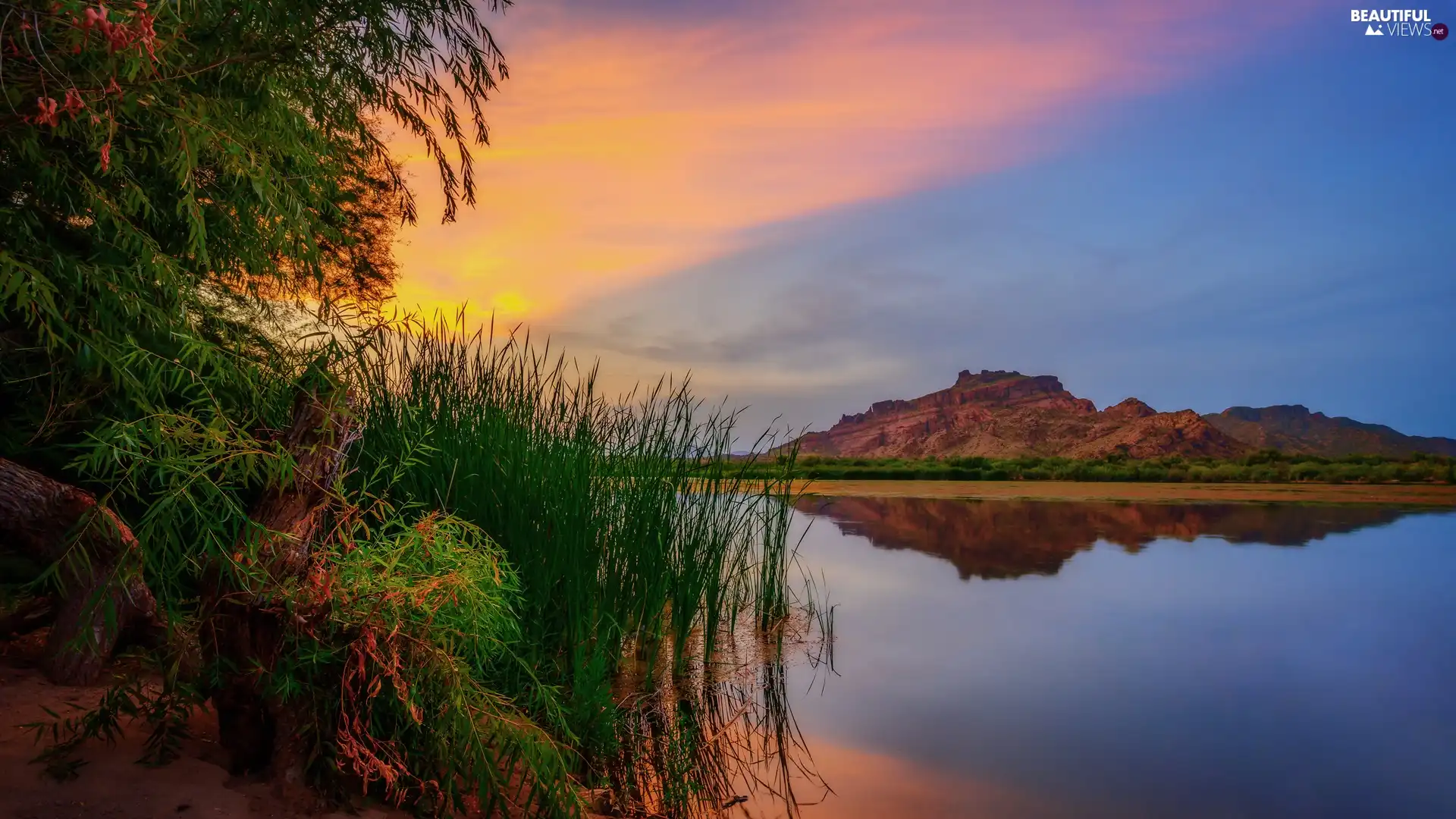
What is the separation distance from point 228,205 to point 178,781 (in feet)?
7.40

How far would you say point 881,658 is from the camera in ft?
Answer: 16.1

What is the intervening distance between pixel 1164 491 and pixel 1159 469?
1512 millimetres

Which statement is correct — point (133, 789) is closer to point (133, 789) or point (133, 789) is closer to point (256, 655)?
point (133, 789)

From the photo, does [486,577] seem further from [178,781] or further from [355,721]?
[178,781]

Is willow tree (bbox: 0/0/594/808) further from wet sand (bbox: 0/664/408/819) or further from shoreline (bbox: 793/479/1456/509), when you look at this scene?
shoreline (bbox: 793/479/1456/509)

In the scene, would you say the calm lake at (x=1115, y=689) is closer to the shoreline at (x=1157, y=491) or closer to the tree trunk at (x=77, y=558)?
the tree trunk at (x=77, y=558)

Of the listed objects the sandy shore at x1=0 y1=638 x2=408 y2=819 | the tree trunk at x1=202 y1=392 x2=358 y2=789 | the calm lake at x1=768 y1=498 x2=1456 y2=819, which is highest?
the tree trunk at x1=202 y1=392 x2=358 y2=789

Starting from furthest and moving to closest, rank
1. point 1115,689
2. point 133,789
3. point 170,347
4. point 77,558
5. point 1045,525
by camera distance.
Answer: point 1045,525 → point 1115,689 → point 170,347 → point 77,558 → point 133,789

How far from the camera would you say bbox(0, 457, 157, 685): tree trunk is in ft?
6.79

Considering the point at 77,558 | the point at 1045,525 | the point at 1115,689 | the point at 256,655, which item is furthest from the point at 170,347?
the point at 1045,525

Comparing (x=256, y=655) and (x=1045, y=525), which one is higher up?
(x=256, y=655)

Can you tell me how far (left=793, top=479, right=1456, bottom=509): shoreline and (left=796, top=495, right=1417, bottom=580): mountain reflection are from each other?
32 centimetres

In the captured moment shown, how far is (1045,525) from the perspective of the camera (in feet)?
34.9

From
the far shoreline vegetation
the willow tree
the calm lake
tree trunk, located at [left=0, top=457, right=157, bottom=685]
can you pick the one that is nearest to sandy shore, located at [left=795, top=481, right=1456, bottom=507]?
the far shoreline vegetation
